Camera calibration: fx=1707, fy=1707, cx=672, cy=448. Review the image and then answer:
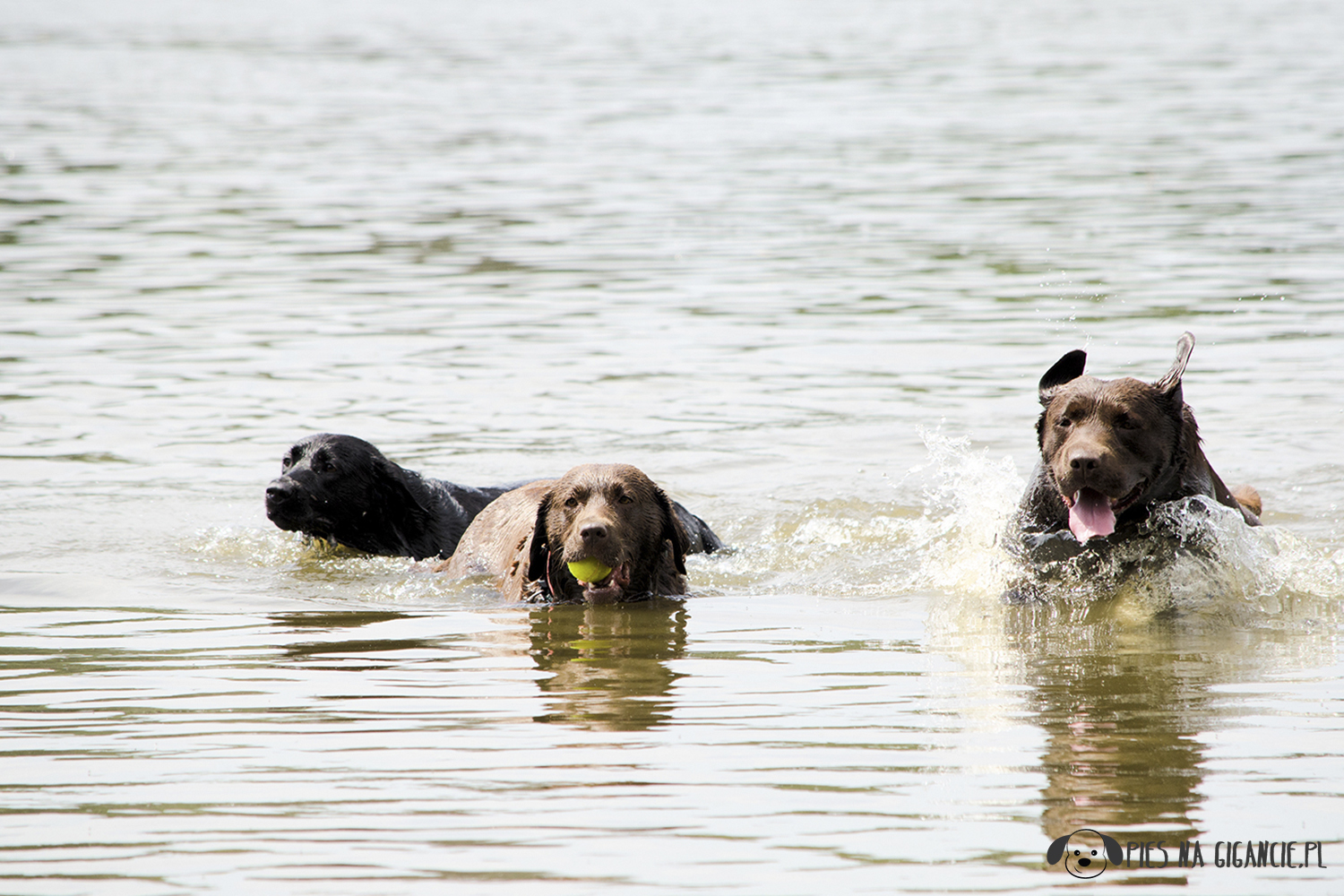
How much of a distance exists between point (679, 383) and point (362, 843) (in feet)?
32.2

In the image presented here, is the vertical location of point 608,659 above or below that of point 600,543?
below

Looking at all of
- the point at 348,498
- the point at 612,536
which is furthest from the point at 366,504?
the point at 612,536

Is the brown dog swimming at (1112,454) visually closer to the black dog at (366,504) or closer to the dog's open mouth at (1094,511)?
the dog's open mouth at (1094,511)

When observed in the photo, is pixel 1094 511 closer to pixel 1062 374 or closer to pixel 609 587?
pixel 1062 374

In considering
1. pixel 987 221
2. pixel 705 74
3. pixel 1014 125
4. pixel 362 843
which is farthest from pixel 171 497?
pixel 705 74

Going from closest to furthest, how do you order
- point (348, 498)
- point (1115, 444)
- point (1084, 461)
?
point (1084, 461) → point (1115, 444) → point (348, 498)

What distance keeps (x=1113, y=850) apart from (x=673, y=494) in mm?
7186

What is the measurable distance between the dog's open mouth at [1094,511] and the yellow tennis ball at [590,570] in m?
2.36

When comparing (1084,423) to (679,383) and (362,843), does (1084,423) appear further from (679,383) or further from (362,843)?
(679,383)

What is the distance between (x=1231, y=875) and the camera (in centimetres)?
445

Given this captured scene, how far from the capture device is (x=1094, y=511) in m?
7.90

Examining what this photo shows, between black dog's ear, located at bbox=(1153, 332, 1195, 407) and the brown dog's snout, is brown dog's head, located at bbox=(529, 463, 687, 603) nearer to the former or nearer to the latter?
the brown dog's snout

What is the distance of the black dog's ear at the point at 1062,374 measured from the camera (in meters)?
8.31

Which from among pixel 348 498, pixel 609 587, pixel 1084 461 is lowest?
pixel 609 587
